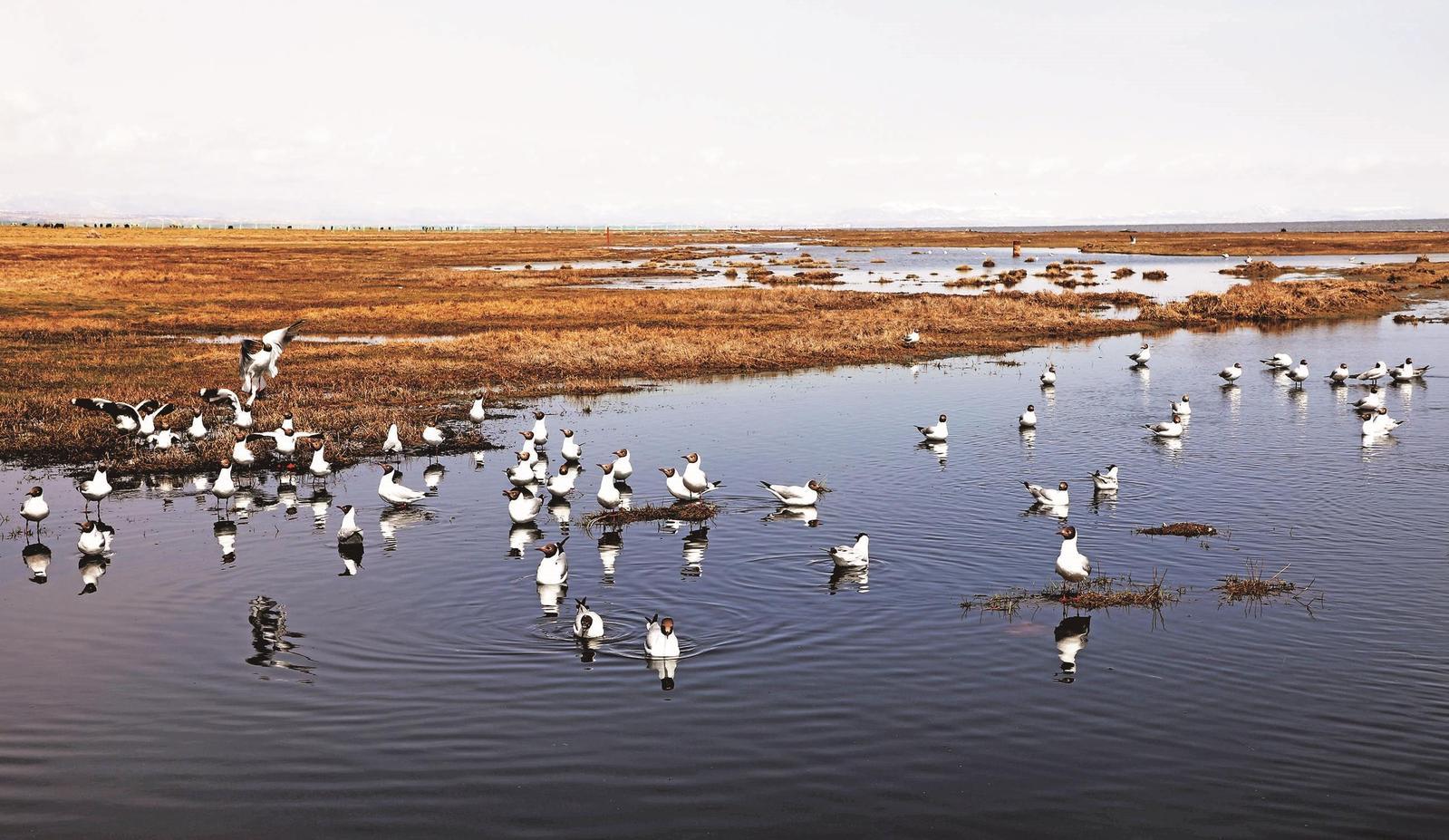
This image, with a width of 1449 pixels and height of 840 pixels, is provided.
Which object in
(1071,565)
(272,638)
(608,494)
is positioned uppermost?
(608,494)

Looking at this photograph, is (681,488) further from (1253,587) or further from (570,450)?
(1253,587)

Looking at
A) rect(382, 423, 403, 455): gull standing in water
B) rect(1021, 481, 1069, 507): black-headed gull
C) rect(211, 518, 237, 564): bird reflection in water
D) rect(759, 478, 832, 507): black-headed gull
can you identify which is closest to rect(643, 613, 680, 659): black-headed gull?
rect(759, 478, 832, 507): black-headed gull

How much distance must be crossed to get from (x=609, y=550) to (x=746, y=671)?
254 inches

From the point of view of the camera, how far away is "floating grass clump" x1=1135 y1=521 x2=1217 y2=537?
2153 centimetres

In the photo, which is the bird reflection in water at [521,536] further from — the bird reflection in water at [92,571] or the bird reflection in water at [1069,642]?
the bird reflection in water at [1069,642]

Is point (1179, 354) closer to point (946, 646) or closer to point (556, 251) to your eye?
point (946, 646)

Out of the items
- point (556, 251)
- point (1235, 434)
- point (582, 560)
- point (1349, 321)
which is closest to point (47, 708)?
point (582, 560)

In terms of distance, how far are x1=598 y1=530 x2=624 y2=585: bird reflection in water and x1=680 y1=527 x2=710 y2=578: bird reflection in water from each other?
1229mm

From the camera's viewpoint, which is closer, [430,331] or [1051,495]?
[1051,495]

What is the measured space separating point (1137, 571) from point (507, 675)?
1063cm

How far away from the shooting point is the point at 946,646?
16.2m

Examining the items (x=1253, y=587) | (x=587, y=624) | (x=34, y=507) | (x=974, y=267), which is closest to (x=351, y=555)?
(x=34, y=507)

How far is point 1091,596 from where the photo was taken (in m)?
17.9

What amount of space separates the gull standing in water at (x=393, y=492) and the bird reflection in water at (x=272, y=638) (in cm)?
531
